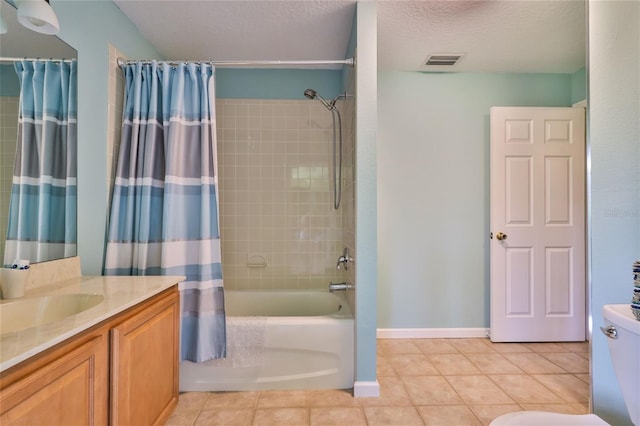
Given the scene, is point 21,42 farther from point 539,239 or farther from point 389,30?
point 539,239

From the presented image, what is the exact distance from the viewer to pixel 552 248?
271 cm

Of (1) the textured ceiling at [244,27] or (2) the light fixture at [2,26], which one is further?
(1) the textured ceiling at [244,27]

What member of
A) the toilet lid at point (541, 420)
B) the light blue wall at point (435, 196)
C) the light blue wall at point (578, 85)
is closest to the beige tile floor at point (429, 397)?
the light blue wall at point (435, 196)

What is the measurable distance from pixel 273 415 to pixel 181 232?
117 centimetres

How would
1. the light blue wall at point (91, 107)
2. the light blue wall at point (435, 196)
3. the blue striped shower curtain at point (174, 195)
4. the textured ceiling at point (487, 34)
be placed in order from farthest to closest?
the light blue wall at point (435, 196) → the textured ceiling at point (487, 34) → the blue striped shower curtain at point (174, 195) → the light blue wall at point (91, 107)

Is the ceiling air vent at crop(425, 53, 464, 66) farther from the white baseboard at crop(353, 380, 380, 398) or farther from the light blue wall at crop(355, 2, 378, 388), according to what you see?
the white baseboard at crop(353, 380, 380, 398)

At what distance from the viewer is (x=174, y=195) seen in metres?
1.89

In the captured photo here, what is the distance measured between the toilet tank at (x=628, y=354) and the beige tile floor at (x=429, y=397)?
69 centimetres

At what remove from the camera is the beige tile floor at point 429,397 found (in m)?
1.70

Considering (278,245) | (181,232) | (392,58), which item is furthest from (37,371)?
(392,58)

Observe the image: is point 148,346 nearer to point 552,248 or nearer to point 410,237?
point 410,237

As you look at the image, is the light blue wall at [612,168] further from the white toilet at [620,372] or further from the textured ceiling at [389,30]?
the textured ceiling at [389,30]

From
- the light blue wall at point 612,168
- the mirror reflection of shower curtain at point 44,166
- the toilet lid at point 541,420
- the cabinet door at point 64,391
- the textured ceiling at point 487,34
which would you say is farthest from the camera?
the textured ceiling at point 487,34

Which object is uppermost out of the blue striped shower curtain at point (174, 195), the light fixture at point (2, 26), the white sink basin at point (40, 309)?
the light fixture at point (2, 26)
